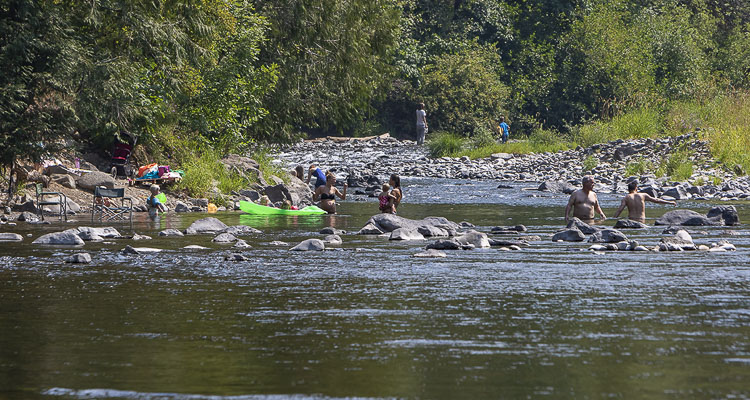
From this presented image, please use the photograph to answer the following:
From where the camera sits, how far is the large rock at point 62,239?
14.8m

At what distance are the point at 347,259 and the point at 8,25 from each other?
948cm

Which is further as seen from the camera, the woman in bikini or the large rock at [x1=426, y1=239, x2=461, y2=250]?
the woman in bikini

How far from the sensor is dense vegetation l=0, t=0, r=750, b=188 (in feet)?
63.7

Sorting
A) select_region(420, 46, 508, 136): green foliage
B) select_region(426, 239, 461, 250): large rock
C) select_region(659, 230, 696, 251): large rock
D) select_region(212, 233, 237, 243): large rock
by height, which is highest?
select_region(420, 46, 508, 136): green foliage

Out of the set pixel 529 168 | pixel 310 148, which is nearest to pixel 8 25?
pixel 529 168

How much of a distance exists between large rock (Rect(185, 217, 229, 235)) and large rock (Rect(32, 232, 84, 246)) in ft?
7.96

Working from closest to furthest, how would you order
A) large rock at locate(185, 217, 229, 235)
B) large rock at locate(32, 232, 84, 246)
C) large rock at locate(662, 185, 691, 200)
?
large rock at locate(32, 232, 84, 246) → large rock at locate(185, 217, 229, 235) → large rock at locate(662, 185, 691, 200)

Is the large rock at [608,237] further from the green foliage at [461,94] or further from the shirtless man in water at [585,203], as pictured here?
the green foliage at [461,94]

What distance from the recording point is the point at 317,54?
3316 centimetres

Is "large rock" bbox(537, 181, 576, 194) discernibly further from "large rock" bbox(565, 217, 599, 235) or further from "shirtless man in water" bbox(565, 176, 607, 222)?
"large rock" bbox(565, 217, 599, 235)

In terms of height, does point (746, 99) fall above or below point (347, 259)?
above

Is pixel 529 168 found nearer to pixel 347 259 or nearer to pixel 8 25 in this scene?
pixel 8 25

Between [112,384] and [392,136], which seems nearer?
[112,384]

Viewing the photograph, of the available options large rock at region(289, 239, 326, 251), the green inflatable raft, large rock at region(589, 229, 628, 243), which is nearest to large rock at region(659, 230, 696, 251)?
large rock at region(589, 229, 628, 243)
